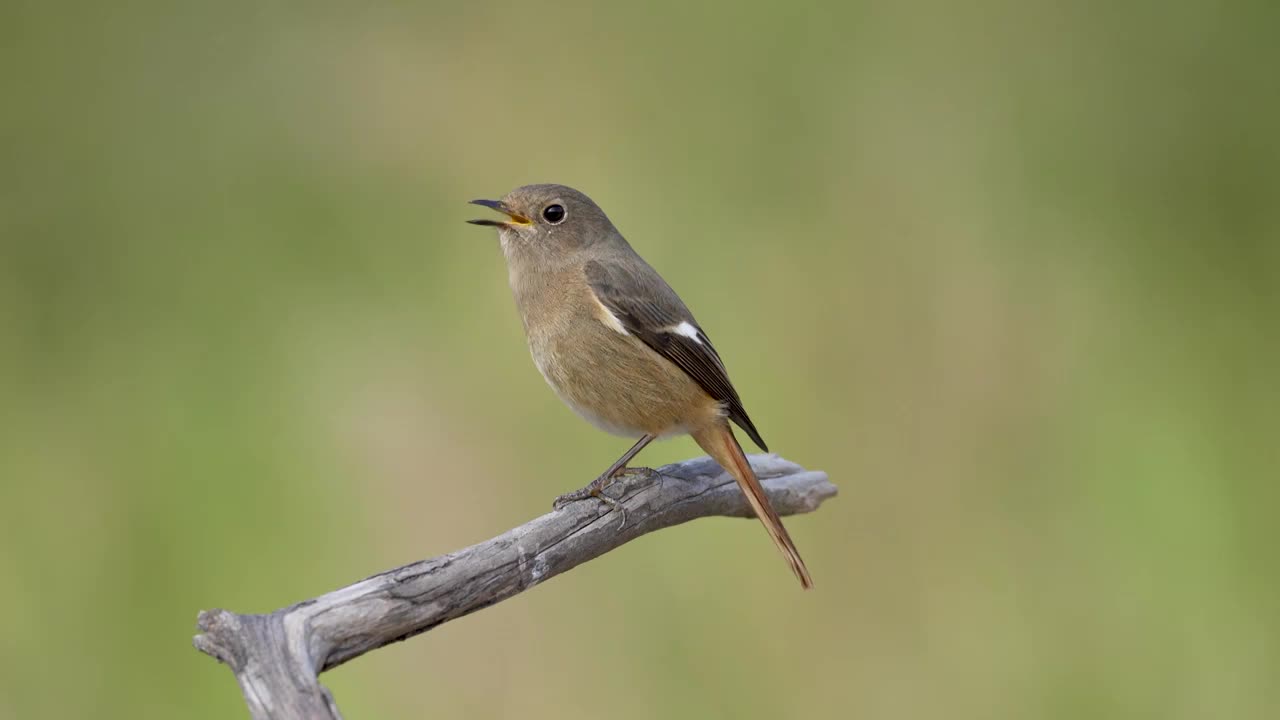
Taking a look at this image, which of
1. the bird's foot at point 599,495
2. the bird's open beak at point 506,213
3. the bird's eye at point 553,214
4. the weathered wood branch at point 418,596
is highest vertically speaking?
the bird's open beak at point 506,213

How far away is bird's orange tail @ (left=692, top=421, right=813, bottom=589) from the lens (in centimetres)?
325

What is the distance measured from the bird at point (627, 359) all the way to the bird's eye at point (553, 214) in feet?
0.25

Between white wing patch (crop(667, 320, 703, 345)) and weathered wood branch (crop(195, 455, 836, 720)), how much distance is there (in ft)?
1.29

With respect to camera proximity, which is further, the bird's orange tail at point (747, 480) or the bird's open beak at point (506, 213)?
the bird's open beak at point (506, 213)

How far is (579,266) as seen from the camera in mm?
3479

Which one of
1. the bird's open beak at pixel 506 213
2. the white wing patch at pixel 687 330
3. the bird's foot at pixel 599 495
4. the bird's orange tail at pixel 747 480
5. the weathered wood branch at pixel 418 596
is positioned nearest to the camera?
the weathered wood branch at pixel 418 596

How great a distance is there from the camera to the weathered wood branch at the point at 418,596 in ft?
6.56

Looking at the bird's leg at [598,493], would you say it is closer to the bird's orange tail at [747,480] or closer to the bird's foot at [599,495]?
the bird's foot at [599,495]

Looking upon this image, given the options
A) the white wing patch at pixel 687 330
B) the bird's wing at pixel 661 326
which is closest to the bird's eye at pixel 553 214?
the bird's wing at pixel 661 326

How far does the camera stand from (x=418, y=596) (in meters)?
2.31

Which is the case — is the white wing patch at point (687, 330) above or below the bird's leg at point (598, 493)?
above

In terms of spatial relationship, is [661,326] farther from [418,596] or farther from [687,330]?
[418,596]

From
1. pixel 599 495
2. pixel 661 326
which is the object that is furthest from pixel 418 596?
pixel 661 326

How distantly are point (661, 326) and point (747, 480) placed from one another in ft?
1.71
